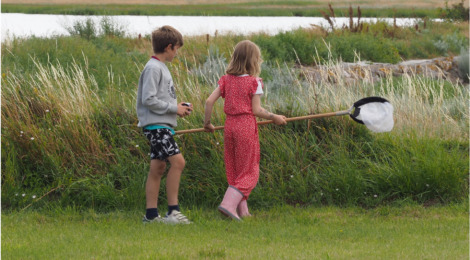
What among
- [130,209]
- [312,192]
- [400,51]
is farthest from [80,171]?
[400,51]

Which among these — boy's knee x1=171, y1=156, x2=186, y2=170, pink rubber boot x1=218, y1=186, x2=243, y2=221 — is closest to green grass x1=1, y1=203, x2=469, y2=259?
pink rubber boot x1=218, y1=186, x2=243, y2=221

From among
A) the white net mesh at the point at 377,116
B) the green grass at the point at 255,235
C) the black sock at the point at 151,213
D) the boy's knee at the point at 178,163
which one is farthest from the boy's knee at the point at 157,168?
the white net mesh at the point at 377,116

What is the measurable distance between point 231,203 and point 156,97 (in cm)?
117

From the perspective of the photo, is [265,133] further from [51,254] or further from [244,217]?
[51,254]

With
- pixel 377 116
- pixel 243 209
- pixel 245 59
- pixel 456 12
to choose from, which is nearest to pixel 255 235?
pixel 243 209

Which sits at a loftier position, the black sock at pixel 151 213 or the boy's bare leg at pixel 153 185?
the boy's bare leg at pixel 153 185

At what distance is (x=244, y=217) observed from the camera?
21.3ft

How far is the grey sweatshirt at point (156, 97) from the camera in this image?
6062mm

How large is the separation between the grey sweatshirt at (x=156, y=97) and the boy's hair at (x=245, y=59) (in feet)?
2.02

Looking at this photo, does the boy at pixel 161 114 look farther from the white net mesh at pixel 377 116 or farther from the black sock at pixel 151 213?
the white net mesh at pixel 377 116

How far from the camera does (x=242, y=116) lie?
6402 mm

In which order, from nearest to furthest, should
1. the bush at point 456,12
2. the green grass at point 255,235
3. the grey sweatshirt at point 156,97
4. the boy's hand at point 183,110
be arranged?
the green grass at point 255,235
the grey sweatshirt at point 156,97
the boy's hand at point 183,110
the bush at point 456,12

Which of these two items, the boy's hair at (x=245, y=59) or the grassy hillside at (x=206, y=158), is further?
the grassy hillside at (x=206, y=158)

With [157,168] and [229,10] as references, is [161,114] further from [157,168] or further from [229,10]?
[229,10]
